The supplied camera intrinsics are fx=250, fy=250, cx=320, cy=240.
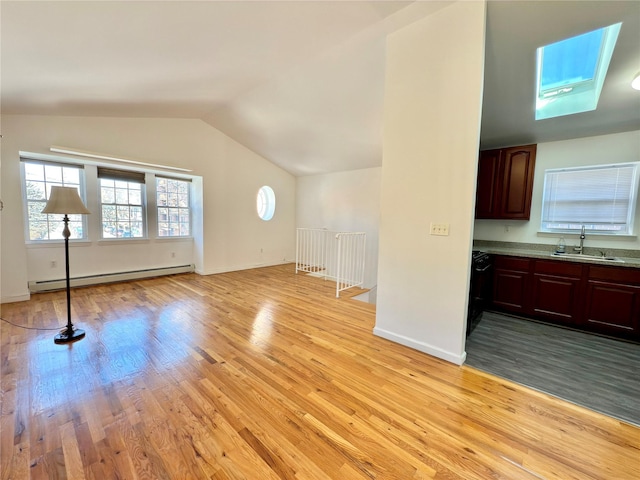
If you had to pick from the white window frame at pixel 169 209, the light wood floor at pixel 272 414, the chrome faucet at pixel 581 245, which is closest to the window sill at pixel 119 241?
the white window frame at pixel 169 209

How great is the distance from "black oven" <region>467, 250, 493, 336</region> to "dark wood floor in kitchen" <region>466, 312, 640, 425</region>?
153 mm

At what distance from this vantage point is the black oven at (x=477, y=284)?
8.71ft

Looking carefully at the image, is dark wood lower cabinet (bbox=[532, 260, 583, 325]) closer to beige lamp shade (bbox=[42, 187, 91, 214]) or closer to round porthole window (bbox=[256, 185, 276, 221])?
beige lamp shade (bbox=[42, 187, 91, 214])

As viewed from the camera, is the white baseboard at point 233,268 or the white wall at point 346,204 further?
the white wall at point 346,204

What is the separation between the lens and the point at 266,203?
22.6ft

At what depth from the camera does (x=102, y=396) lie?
174 centimetres

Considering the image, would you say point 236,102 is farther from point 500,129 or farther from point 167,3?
point 500,129

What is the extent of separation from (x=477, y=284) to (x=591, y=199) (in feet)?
6.40

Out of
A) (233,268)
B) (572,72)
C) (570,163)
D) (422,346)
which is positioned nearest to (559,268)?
(570,163)

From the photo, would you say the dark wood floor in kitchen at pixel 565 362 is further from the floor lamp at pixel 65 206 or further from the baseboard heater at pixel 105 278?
the baseboard heater at pixel 105 278

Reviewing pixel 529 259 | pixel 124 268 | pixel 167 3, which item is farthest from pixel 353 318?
pixel 124 268

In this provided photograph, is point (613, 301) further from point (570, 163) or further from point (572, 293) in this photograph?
point (570, 163)

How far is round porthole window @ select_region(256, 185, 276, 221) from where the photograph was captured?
6738mm

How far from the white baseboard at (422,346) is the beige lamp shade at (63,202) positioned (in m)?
3.20
